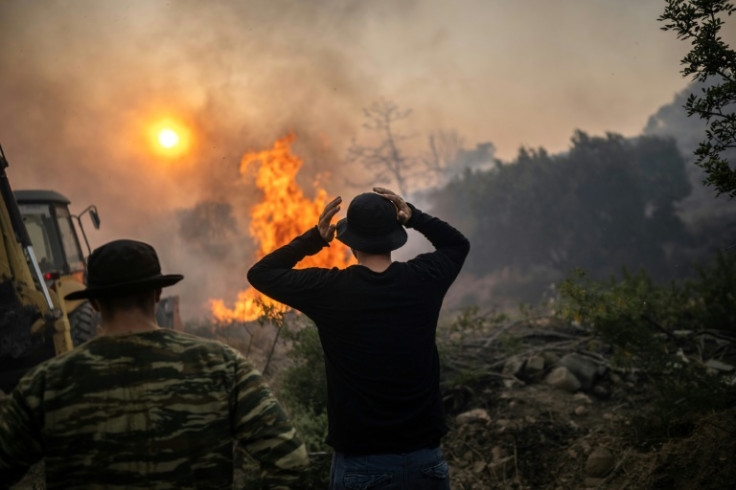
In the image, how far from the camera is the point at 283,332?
6.91 m

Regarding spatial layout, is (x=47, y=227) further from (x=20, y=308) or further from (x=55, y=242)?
(x=20, y=308)

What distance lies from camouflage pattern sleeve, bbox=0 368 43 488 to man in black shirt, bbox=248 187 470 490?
42.8 inches

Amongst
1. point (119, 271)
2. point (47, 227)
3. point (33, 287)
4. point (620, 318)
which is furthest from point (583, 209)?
point (119, 271)

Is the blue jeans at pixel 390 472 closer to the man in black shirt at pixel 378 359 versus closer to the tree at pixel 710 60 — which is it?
the man in black shirt at pixel 378 359

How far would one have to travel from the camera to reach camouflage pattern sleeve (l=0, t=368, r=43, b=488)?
1695 millimetres

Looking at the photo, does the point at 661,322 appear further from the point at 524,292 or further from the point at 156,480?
the point at 524,292

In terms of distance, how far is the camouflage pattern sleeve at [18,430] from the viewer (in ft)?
5.56

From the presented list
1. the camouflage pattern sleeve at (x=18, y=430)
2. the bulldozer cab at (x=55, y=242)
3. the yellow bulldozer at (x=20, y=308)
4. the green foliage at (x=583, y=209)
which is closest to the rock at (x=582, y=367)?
the camouflage pattern sleeve at (x=18, y=430)

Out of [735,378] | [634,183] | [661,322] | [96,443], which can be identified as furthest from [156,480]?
[634,183]

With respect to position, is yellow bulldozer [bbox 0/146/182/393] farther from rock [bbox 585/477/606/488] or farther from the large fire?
rock [bbox 585/477/606/488]

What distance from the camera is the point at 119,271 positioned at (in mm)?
1860

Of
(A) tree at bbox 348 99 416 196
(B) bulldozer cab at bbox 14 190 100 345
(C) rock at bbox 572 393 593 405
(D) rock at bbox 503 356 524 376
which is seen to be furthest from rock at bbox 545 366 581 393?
(A) tree at bbox 348 99 416 196

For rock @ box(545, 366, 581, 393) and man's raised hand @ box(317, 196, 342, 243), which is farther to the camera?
rock @ box(545, 366, 581, 393)

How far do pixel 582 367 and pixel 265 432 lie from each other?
561cm
